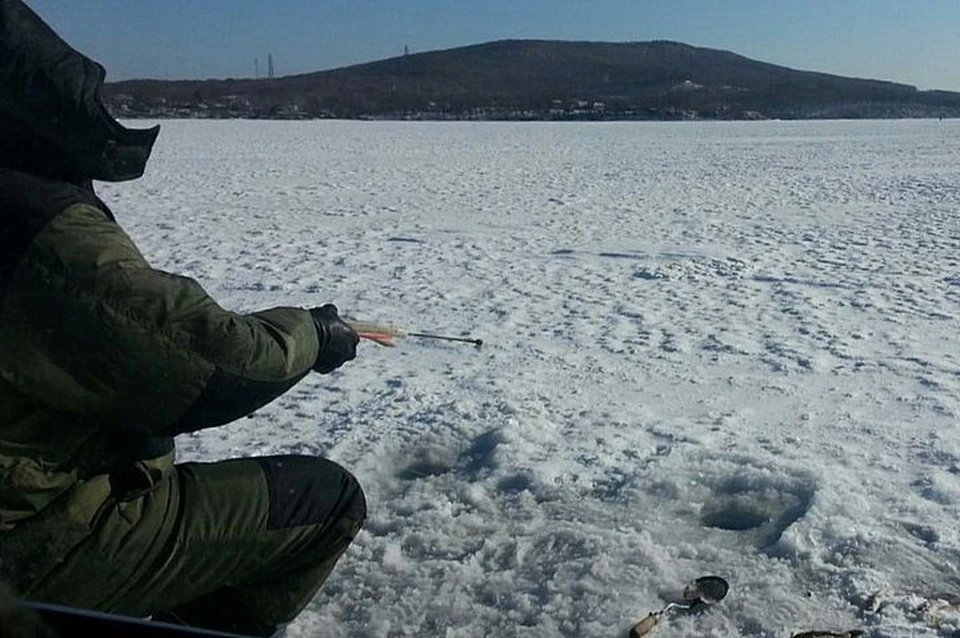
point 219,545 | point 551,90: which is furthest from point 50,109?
point 551,90

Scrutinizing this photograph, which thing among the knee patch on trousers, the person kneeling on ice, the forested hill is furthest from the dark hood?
the forested hill

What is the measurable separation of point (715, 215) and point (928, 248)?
2.95m

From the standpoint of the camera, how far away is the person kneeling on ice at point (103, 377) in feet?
5.09

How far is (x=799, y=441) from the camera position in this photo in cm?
382

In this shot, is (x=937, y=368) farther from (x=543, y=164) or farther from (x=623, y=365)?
(x=543, y=164)

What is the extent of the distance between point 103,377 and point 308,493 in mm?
626

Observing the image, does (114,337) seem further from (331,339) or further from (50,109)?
(331,339)

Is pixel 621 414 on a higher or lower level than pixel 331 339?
lower

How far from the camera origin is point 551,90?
102m

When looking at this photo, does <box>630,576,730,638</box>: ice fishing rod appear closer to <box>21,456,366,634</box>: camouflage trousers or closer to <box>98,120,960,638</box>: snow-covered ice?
<box>98,120,960,638</box>: snow-covered ice

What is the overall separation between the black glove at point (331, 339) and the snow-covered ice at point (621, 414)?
0.82 m

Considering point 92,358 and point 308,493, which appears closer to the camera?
point 92,358

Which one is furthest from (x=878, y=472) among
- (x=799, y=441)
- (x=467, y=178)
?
(x=467, y=178)

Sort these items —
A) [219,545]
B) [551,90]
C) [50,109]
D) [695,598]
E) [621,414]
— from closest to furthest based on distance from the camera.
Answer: [50,109]
[219,545]
[695,598]
[621,414]
[551,90]
